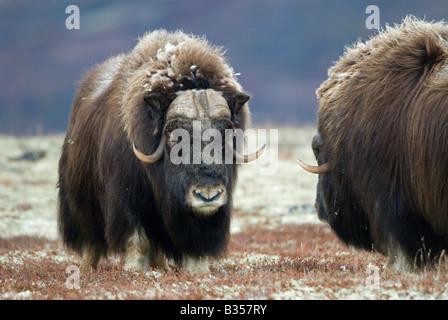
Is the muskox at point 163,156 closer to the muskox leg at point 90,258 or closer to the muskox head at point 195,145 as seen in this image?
the muskox head at point 195,145

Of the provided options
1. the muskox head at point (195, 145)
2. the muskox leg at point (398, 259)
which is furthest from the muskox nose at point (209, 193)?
the muskox leg at point (398, 259)

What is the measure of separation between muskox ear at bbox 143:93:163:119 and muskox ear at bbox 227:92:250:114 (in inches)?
19.5

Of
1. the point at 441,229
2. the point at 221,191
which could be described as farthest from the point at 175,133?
the point at 441,229

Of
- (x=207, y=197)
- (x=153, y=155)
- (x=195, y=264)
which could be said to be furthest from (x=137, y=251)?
(x=207, y=197)

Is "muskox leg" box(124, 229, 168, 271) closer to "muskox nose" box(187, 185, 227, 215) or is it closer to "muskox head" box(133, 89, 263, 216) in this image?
"muskox head" box(133, 89, 263, 216)

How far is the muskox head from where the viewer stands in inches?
180

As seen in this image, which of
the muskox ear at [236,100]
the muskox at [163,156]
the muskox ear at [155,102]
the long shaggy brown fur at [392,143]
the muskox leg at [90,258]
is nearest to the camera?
the long shaggy brown fur at [392,143]

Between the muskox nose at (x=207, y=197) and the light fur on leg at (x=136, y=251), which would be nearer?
the muskox nose at (x=207, y=197)

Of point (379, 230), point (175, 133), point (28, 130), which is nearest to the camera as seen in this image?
point (379, 230)

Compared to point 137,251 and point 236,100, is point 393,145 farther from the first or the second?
point 137,251

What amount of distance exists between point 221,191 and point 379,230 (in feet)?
3.39

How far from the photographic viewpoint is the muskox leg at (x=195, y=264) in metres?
5.08
